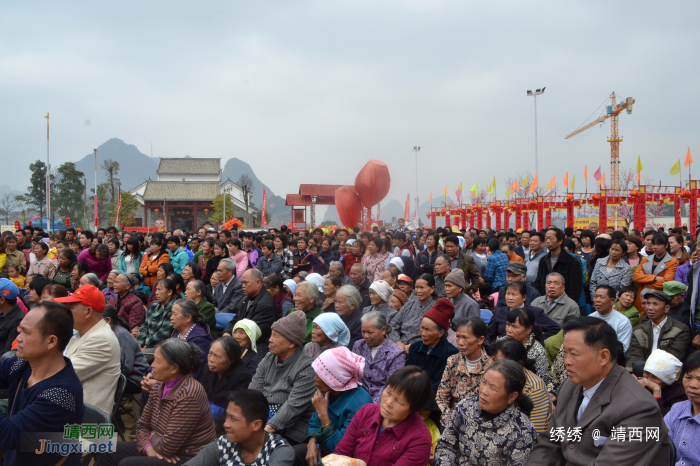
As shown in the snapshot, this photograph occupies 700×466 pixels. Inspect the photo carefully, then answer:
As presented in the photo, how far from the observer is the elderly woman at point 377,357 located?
358 centimetres

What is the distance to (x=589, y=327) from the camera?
2115mm

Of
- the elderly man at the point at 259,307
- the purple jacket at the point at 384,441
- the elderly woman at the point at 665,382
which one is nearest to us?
the purple jacket at the point at 384,441

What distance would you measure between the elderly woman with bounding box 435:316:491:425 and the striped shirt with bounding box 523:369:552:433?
343mm

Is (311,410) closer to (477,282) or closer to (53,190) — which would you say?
(477,282)

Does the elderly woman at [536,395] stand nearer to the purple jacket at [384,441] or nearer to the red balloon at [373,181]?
the purple jacket at [384,441]

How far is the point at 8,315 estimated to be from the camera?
14.4 ft

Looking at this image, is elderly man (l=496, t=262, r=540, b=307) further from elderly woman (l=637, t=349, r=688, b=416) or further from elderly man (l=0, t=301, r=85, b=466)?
elderly man (l=0, t=301, r=85, b=466)

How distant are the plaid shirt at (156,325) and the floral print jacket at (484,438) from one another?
329cm

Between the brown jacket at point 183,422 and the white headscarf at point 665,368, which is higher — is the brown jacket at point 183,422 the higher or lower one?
the lower one

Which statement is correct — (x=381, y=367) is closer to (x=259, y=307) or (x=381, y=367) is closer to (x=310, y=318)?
(x=310, y=318)

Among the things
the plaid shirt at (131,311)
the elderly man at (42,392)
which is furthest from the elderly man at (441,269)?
the elderly man at (42,392)

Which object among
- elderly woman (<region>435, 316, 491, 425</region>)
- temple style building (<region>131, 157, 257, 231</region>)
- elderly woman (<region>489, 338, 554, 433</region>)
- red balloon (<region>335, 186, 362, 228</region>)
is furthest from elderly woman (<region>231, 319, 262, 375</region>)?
temple style building (<region>131, 157, 257, 231</region>)

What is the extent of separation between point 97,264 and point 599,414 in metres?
7.43

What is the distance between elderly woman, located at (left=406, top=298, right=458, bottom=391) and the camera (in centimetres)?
357
